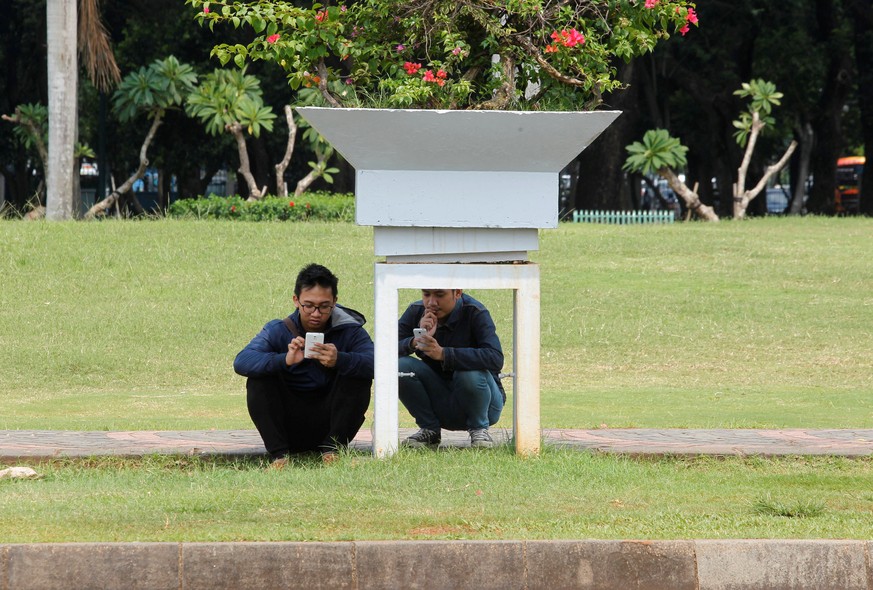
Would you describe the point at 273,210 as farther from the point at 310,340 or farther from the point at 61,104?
the point at 310,340

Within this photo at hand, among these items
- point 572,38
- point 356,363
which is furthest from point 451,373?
point 572,38

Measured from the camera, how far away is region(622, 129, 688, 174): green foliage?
27.6m

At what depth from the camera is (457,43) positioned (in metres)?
7.26

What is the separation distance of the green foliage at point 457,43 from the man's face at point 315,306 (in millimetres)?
1115

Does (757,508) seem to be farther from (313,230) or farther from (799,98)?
(799,98)

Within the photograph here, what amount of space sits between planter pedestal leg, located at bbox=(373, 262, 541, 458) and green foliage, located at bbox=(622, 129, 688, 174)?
20659 millimetres

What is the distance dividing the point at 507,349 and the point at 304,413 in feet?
26.0

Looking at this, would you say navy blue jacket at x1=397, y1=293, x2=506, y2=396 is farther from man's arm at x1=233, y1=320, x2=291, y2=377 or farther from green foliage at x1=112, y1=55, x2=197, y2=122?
green foliage at x1=112, y1=55, x2=197, y2=122

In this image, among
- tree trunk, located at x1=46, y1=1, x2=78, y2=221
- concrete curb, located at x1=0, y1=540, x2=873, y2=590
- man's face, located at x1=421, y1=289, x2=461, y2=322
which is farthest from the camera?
tree trunk, located at x1=46, y1=1, x2=78, y2=221

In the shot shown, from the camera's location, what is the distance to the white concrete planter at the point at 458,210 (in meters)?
7.11

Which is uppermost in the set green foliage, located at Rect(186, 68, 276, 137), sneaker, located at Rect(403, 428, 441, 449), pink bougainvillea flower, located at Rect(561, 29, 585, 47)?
green foliage, located at Rect(186, 68, 276, 137)

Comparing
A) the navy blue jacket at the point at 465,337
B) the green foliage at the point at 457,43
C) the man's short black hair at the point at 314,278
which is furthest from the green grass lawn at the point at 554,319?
Result: the green foliage at the point at 457,43

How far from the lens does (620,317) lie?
1697 centimetres

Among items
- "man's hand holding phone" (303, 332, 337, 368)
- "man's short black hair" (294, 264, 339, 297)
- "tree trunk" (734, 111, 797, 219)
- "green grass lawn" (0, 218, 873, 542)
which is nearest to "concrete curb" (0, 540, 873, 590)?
"green grass lawn" (0, 218, 873, 542)
